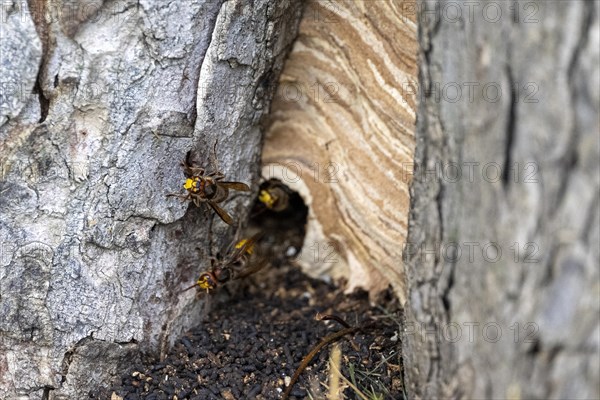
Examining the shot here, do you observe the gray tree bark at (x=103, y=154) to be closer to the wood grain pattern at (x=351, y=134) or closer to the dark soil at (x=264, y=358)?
the dark soil at (x=264, y=358)

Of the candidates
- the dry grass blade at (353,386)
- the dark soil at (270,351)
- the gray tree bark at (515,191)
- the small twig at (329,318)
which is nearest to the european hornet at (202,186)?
the dark soil at (270,351)

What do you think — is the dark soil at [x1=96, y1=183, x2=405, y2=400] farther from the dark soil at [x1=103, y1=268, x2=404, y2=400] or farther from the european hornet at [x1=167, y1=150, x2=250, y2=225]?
the european hornet at [x1=167, y1=150, x2=250, y2=225]

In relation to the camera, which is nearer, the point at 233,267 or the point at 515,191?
the point at 515,191

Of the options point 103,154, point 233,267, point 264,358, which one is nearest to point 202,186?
point 103,154

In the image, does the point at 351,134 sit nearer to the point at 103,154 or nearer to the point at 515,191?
the point at 103,154

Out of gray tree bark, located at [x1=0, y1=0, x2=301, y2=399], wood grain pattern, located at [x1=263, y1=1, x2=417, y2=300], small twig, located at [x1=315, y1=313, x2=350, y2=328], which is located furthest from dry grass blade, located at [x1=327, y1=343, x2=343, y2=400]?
gray tree bark, located at [x1=0, y1=0, x2=301, y2=399]

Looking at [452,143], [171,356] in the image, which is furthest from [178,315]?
[452,143]
